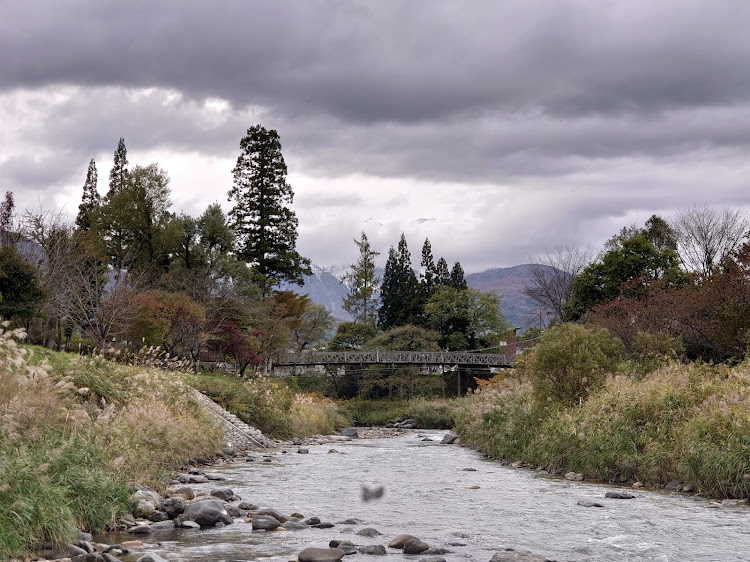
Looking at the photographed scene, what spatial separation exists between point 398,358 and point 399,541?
2267 inches

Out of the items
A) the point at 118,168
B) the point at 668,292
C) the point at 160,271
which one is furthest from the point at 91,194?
the point at 668,292

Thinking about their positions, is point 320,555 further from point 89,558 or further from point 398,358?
point 398,358

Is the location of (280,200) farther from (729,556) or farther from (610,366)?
(729,556)

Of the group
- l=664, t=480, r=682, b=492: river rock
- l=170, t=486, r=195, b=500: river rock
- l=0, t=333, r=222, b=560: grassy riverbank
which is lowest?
l=664, t=480, r=682, b=492: river rock

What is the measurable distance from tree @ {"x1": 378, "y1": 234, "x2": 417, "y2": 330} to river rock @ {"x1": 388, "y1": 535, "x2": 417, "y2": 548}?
7271 centimetres

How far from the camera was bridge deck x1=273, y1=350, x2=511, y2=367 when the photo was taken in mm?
65188

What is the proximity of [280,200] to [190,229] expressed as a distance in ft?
40.1

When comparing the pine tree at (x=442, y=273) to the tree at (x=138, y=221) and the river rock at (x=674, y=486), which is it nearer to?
the tree at (x=138, y=221)

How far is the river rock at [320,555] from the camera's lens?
27.6 feet

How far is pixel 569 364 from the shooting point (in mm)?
21328

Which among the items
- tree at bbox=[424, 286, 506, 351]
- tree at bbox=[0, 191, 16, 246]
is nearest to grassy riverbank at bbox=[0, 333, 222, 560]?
tree at bbox=[0, 191, 16, 246]

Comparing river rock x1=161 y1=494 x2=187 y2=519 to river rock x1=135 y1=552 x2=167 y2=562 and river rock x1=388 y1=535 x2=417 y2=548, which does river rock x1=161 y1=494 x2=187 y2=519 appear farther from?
river rock x1=388 y1=535 x2=417 y2=548

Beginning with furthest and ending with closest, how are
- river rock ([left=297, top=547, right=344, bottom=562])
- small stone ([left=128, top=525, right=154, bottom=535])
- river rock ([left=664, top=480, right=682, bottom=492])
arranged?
1. river rock ([left=664, top=480, right=682, bottom=492])
2. small stone ([left=128, top=525, right=154, bottom=535])
3. river rock ([left=297, top=547, right=344, bottom=562])

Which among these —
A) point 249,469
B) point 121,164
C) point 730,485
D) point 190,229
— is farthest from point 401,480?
point 121,164
